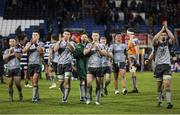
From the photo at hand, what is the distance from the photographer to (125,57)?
23547 mm

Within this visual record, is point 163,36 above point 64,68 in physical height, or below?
above

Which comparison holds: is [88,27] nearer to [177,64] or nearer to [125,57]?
[177,64]

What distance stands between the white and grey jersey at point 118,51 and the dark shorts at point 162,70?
5.37 m

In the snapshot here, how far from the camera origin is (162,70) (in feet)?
58.5

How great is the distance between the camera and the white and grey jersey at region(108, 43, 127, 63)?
23.3 meters

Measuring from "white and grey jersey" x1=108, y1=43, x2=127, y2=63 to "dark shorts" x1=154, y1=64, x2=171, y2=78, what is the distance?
5.37 metres

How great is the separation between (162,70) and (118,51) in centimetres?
569

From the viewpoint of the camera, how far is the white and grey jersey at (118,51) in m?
23.3

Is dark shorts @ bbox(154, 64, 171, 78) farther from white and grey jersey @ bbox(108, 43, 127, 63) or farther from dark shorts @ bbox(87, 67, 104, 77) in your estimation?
white and grey jersey @ bbox(108, 43, 127, 63)

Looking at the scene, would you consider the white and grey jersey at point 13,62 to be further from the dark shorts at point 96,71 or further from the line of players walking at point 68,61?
the dark shorts at point 96,71

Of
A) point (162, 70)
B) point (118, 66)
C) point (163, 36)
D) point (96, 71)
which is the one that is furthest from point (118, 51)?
point (162, 70)

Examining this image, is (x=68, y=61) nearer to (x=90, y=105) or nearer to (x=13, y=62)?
(x=90, y=105)

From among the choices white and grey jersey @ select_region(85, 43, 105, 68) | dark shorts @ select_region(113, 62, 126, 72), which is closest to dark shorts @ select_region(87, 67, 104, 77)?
white and grey jersey @ select_region(85, 43, 105, 68)

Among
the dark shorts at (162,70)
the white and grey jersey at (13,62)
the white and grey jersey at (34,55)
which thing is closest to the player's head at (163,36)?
the dark shorts at (162,70)
